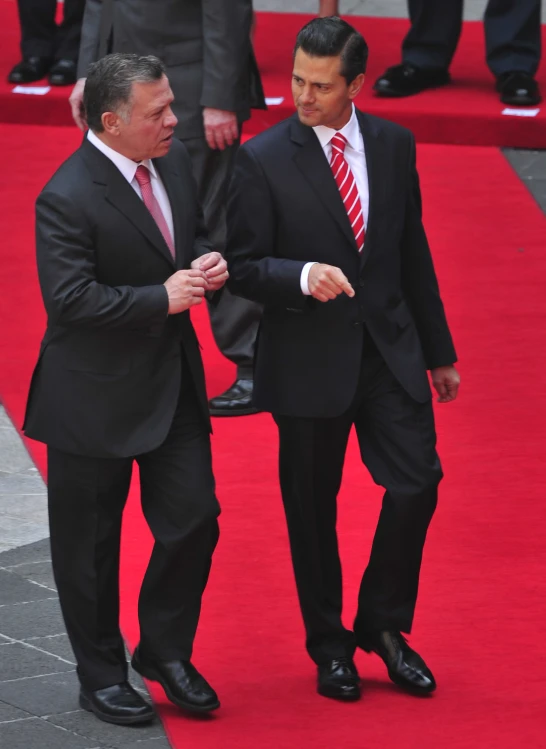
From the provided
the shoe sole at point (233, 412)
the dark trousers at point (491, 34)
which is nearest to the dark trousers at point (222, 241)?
the shoe sole at point (233, 412)

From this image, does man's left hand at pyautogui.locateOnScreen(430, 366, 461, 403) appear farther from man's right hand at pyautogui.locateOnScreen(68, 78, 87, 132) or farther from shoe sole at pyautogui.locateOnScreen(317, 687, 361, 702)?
man's right hand at pyautogui.locateOnScreen(68, 78, 87, 132)

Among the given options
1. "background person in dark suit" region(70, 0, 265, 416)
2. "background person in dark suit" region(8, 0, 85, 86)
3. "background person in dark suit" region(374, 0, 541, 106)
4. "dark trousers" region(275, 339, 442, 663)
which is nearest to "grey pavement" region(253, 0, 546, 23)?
"background person in dark suit" region(374, 0, 541, 106)

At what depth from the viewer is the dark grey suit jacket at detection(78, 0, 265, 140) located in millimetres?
5492

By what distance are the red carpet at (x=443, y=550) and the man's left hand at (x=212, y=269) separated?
1.09 m

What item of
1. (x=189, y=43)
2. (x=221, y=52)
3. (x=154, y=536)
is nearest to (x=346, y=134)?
(x=154, y=536)

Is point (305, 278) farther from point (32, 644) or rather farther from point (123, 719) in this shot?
point (32, 644)

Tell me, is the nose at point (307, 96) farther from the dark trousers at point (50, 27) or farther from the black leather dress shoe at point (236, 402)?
the dark trousers at point (50, 27)

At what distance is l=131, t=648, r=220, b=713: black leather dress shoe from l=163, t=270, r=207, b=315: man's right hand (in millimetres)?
911

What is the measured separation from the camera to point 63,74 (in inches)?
343

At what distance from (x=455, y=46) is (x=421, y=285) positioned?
15.7 ft

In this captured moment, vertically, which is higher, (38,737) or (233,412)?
(38,737)

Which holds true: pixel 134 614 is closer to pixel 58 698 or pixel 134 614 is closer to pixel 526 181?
pixel 58 698

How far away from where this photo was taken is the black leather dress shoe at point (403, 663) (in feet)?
13.4

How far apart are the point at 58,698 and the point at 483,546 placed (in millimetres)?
1459
